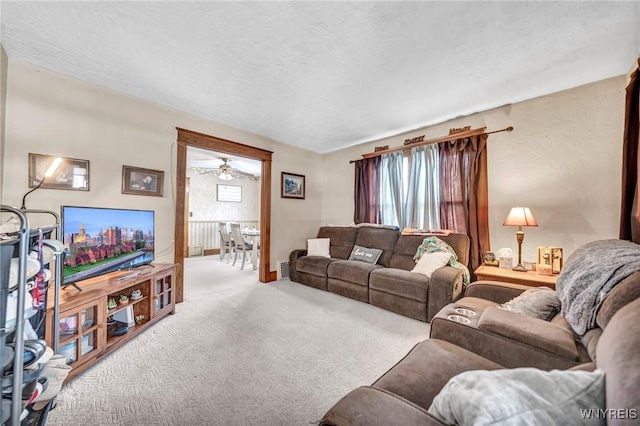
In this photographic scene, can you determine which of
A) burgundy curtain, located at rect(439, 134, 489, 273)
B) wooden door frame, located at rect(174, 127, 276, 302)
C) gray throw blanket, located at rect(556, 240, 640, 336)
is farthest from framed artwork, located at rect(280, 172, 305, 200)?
gray throw blanket, located at rect(556, 240, 640, 336)

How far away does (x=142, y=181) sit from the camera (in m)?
2.73

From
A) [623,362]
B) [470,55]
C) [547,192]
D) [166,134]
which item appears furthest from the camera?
[166,134]

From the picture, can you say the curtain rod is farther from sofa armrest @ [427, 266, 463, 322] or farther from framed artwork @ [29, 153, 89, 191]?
framed artwork @ [29, 153, 89, 191]

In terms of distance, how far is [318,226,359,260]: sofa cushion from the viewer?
4.04 metres

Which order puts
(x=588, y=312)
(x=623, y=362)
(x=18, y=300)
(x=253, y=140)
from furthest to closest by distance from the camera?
(x=253, y=140), (x=588, y=312), (x=18, y=300), (x=623, y=362)

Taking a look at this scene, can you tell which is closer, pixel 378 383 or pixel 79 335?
pixel 378 383

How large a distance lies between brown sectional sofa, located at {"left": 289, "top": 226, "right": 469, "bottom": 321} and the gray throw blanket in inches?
43.7

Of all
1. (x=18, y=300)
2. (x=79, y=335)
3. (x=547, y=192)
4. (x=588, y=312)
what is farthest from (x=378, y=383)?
(x=547, y=192)

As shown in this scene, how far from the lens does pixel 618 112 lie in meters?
2.21

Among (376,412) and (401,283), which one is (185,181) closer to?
(401,283)

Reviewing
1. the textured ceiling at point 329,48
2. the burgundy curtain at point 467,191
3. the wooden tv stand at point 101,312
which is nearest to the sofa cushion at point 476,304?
the burgundy curtain at point 467,191

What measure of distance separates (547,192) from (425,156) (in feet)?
4.65

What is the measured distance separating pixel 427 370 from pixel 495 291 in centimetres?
131

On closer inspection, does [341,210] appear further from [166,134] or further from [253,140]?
[166,134]
